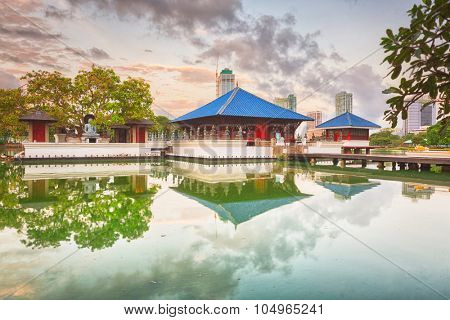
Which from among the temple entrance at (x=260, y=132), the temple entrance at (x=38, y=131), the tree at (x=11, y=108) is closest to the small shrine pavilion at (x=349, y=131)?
the temple entrance at (x=260, y=132)

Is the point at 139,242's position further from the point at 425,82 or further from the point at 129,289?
the point at 425,82

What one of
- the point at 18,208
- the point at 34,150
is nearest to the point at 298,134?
the point at 34,150

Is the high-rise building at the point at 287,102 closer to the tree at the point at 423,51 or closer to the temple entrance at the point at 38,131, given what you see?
the temple entrance at the point at 38,131

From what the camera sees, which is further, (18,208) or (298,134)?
(298,134)

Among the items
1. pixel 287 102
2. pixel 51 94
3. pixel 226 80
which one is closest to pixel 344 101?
pixel 287 102

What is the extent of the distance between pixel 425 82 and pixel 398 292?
288cm

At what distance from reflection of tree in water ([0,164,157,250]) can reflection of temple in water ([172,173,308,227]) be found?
6.47ft

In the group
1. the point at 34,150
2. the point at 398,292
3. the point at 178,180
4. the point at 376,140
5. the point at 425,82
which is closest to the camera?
the point at 425,82

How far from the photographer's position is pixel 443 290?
188 inches

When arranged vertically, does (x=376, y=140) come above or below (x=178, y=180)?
above

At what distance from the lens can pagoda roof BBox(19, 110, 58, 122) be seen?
33531 millimetres

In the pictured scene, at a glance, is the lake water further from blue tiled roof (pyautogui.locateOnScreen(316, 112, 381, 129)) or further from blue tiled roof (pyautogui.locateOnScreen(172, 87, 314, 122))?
blue tiled roof (pyautogui.locateOnScreen(316, 112, 381, 129))

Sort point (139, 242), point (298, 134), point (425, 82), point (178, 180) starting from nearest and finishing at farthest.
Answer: point (425, 82) < point (139, 242) < point (178, 180) < point (298, 134)

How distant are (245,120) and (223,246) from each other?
2639cm
